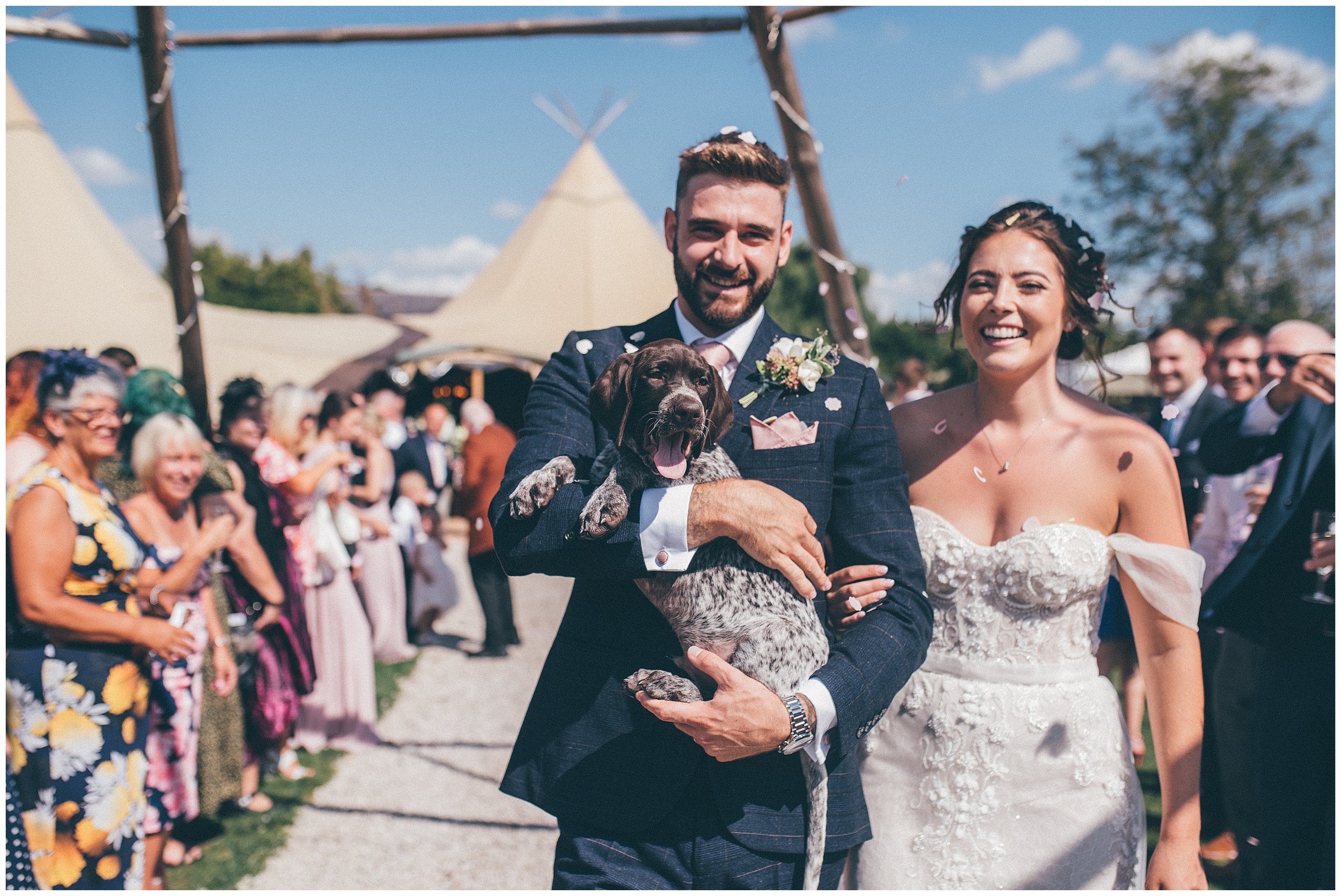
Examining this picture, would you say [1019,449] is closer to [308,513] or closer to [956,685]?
[956,685]

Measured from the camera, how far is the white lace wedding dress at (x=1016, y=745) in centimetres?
271

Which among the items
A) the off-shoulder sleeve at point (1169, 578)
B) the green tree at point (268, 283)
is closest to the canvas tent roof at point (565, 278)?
the off-shoulder sleeve at point (1169, 578)

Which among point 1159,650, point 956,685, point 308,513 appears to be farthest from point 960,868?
point 308,513

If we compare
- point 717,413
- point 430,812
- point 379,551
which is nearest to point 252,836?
point 430,812

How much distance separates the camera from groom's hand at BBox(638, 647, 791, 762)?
77.2 inches

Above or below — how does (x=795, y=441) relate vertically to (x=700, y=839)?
above

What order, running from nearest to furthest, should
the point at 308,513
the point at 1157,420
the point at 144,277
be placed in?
the point at 1157,420 → the point at 308,513 → the point at 144,277

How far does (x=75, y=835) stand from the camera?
3791 mm

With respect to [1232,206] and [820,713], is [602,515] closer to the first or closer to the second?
[820,713]

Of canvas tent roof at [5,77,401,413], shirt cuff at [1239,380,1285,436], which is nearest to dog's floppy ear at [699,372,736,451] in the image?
shirt cuff at [1239,380,1285,436]

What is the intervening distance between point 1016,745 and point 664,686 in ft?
4.45

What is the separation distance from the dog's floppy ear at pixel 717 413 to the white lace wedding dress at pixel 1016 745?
105 centimetres

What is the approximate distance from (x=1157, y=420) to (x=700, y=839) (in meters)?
5.09

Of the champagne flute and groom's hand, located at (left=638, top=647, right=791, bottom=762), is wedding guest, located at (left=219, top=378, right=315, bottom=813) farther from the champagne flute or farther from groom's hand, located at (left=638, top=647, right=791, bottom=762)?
the champagne flute
